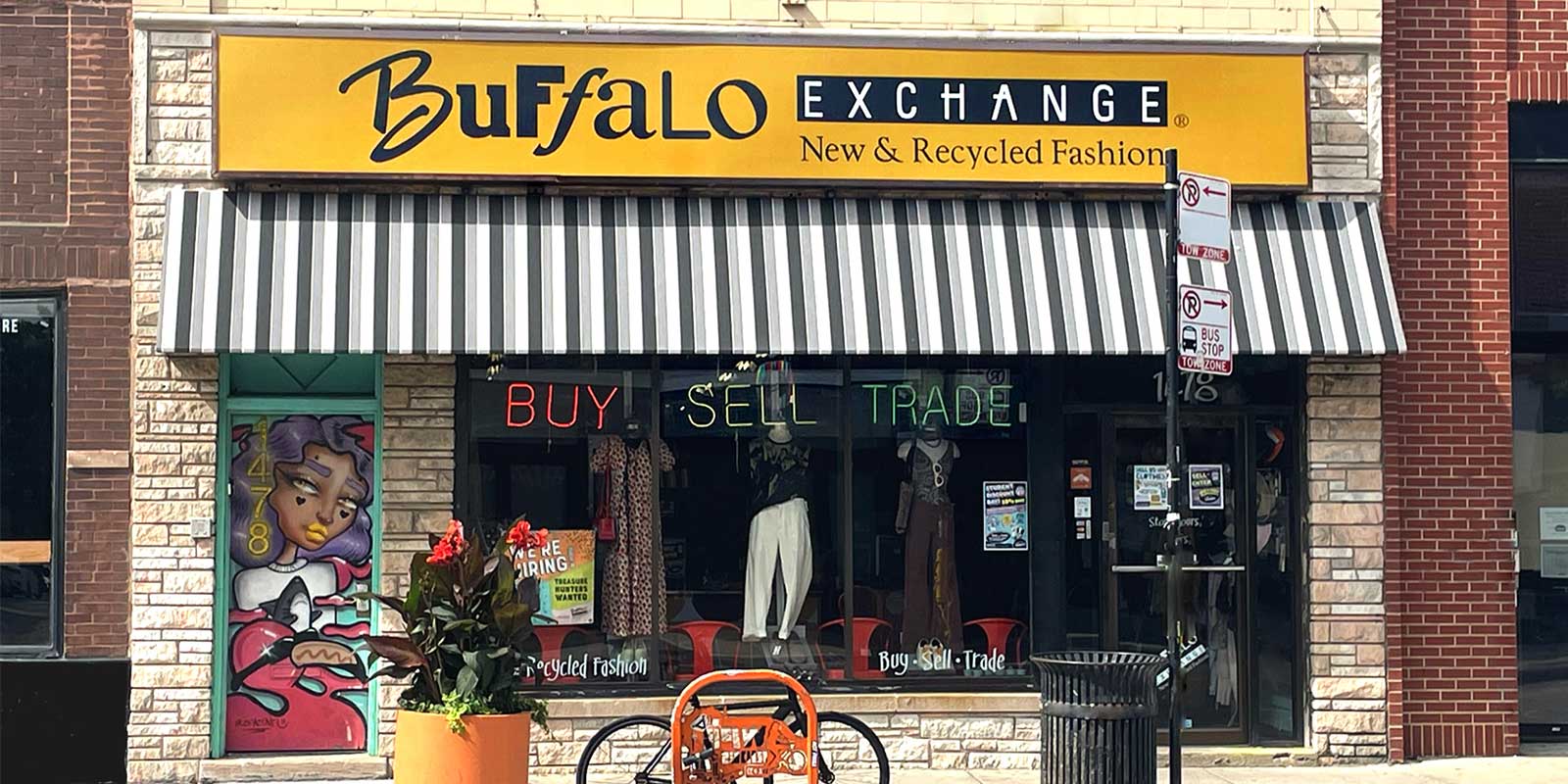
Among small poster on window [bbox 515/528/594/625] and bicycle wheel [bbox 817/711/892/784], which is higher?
small poster on window [bbox 515/528/594/625]

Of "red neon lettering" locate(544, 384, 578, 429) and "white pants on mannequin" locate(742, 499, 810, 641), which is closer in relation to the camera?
"red neon lettering" locate(544, 384, 578, 429)

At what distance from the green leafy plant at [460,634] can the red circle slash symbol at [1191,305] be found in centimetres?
355

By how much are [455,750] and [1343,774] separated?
6229 mm

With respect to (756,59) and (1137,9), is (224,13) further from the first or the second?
(1137,9)

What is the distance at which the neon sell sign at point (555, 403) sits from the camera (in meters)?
12.0

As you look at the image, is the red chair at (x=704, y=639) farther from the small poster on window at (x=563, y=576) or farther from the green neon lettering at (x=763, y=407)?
the green neon lettering at (x=763, y=407)

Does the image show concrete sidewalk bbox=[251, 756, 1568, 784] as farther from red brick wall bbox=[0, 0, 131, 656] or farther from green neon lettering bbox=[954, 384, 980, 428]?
green neon lettering bbox=[954, 384, 980, 428]

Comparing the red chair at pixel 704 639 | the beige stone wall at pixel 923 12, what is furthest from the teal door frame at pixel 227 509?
the beige stone wall at pixel 923 12

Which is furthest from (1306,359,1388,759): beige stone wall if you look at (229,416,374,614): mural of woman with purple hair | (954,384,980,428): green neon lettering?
(229,416,374,614): mural of woman with purple hair

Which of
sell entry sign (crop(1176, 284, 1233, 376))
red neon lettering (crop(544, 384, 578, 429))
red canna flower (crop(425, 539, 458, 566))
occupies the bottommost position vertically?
red canna flower (crop(425, 539, 458, 566))

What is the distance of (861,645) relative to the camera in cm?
1226

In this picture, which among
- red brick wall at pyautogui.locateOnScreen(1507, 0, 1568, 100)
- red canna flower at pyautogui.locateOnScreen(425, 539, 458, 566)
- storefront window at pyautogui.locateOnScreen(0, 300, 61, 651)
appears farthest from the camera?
red brick wall at pyautogui.locateOnScreen(1507, 0, 1568, 100)

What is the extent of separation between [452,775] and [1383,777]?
636 centimetres

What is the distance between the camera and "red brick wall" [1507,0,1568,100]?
1264 centimetres
